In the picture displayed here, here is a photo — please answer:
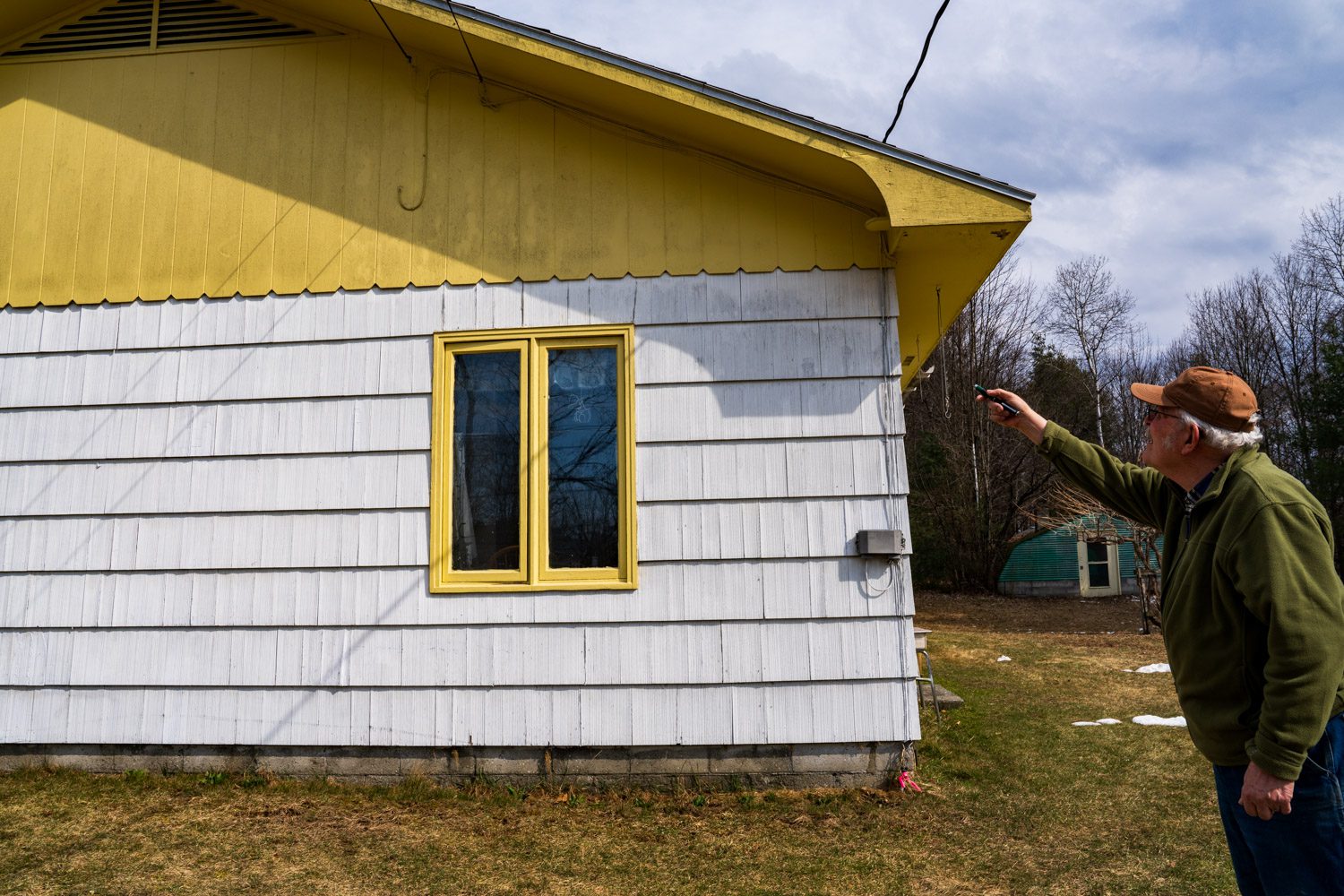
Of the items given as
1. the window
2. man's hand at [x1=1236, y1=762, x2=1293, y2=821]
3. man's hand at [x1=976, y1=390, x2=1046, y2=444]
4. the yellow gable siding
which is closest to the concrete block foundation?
the window

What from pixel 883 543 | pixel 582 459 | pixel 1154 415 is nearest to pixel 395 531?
pixel 582 459

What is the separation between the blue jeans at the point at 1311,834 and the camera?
197 centimetres

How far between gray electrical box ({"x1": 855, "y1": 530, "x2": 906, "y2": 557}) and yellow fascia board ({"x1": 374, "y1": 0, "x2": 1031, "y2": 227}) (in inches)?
62.0

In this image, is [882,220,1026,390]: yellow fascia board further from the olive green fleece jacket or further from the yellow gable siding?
the olive green fleece jacket

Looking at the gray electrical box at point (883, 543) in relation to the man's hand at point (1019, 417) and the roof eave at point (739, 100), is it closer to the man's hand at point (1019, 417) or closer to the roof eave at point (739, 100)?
the man's hand at point (1019, 417)

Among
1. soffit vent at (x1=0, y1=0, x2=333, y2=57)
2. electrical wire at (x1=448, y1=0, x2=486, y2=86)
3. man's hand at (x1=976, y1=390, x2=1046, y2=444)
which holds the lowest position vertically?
man's hand at (x1=976, y1=390, x2=1046, y2=444)

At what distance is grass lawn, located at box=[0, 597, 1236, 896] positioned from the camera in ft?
12.2

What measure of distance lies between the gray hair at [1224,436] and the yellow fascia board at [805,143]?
94.1 inches

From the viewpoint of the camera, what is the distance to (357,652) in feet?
16.2

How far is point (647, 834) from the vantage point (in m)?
4.27

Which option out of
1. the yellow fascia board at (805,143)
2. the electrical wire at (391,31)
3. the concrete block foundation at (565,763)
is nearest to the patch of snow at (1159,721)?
the concrete block foundation at (565,763)

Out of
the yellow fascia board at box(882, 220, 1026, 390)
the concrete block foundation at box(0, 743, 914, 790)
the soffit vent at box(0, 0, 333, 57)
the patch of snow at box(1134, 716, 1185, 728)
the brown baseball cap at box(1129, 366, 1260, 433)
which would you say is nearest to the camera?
the brown baseball cap at box(1129, 366, 1260, 433)

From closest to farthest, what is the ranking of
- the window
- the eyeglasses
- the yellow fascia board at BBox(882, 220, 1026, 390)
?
the eyeglasses
the yellow fascia board at BBox(882, 220, 1026, 390)
the window

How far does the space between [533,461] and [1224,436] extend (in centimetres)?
344
